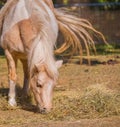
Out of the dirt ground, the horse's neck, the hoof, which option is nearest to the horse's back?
the horse's neck

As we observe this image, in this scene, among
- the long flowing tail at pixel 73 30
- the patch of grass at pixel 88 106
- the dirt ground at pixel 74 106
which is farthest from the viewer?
the long flowing tail at pixel 73 30

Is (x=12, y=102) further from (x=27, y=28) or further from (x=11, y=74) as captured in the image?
(x=27, y=28)

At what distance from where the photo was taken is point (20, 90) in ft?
29.1

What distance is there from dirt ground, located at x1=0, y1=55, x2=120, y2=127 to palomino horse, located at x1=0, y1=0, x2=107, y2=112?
0.75 ft

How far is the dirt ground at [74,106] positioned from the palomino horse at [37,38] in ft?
0.75

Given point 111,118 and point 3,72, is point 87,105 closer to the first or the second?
point 111,118

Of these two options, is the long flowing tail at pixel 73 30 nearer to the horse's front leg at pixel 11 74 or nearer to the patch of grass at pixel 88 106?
the patch of grass at pixel 88 106

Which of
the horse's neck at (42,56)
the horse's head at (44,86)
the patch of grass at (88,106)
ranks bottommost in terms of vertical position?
the patch of grass at (88,106)

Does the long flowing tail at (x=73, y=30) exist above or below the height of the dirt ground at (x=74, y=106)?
above

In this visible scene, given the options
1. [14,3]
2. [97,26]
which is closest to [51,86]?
[14,3]

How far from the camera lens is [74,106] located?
733 centimetres

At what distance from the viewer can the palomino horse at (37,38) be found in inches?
269

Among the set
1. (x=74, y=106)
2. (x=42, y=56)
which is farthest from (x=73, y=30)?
(x=42, y=56)

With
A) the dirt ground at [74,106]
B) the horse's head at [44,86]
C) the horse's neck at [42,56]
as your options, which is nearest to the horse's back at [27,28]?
the horse's neck at [42,56]
